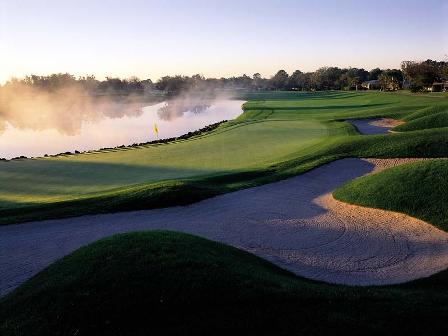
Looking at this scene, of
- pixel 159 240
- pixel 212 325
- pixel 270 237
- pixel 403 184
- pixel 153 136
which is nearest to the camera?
pixel 212 325

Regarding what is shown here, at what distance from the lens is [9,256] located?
12.2 metres

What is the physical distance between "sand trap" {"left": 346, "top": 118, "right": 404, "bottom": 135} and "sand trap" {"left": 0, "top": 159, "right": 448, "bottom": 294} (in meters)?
16.9

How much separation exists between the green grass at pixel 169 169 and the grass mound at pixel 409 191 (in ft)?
12.6

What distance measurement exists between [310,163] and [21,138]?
A: 38.3m

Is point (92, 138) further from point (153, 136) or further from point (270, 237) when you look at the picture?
point (270, 237)

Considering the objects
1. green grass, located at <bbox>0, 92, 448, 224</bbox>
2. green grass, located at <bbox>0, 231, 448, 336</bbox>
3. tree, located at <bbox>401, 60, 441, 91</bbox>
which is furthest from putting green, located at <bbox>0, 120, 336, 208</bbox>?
tree, located at <bbox>401, 60, 441, 91</bbox>

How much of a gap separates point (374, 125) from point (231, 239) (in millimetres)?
25979

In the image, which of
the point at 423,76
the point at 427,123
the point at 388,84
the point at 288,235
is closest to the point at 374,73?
the point at 388,84

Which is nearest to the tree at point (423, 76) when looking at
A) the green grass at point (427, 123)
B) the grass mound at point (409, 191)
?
the green grass at point (427, 123)

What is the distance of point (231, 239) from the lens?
13227mm

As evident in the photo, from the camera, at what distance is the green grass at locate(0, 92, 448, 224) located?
16141mm

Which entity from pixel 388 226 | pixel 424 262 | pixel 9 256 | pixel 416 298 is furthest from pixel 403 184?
pixel 9 256

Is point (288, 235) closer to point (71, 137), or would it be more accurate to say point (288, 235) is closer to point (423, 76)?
point (71, 137)

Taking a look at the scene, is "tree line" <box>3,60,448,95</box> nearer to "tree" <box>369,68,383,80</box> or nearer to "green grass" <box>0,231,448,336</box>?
"tree" <box>369,68,383,80</box>
